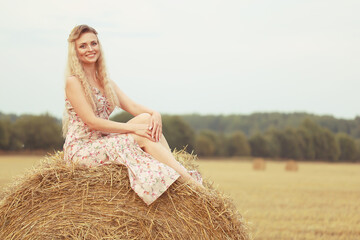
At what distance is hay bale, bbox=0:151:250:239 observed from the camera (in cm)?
389

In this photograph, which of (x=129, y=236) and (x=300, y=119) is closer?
(x=129, y=236)

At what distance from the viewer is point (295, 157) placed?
126 ft

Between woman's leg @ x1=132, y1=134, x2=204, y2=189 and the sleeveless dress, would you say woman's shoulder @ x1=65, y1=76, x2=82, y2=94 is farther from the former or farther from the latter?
woman's leg @ x1=132, y1=134, x2=204, y2=189

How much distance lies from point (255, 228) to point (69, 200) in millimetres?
4023

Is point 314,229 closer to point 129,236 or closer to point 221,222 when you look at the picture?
point 221,222

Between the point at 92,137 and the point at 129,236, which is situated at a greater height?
the point at 92,137

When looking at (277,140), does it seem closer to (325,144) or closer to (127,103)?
(325,144)

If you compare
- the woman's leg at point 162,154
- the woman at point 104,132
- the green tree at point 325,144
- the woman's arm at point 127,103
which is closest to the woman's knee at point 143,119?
the woman at point 104,132

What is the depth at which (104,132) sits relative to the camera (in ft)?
15.1

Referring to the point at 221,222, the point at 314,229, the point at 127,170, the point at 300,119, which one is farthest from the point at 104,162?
the point at 300,119

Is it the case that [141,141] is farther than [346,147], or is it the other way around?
[346,147]

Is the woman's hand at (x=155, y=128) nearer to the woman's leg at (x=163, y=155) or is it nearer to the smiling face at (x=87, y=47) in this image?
the woman's leg at (x=163, y=155)

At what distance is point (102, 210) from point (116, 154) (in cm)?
52

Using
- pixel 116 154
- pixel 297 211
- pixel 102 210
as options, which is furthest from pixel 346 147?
pixel 102 210
